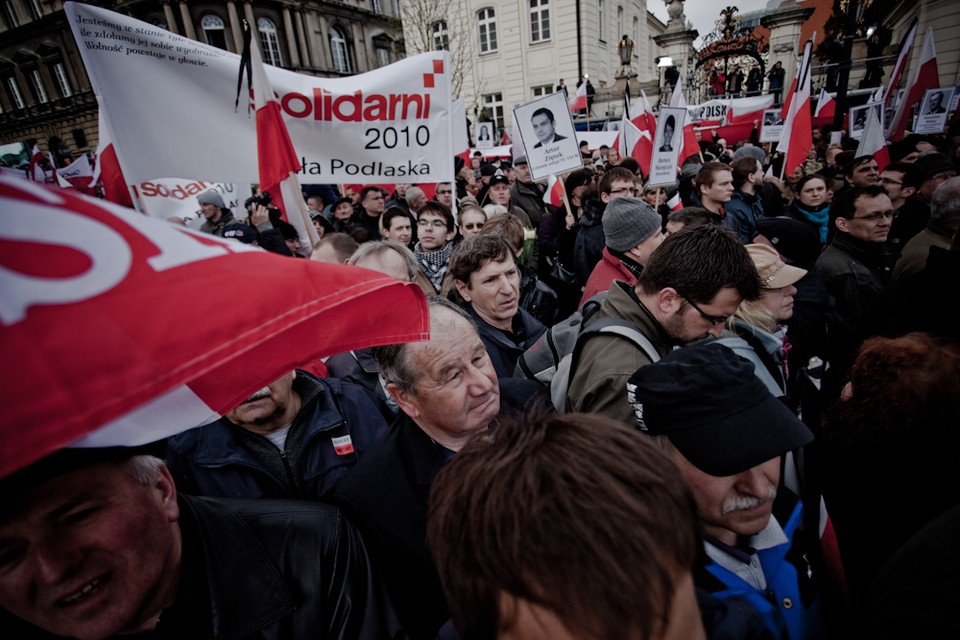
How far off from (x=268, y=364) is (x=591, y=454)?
30.7 inches

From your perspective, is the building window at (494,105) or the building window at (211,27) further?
the building window at (211,27)

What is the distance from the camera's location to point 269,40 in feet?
115

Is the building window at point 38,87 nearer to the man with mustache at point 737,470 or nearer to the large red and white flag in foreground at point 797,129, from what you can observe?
the large red and white flag in foreground at point 797,129

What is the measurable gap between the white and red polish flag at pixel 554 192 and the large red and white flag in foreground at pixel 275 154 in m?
3.27

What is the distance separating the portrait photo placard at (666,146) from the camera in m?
5.34

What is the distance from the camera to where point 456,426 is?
1.65 meters

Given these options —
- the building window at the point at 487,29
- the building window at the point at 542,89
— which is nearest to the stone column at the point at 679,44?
the building window at the point at 542,89

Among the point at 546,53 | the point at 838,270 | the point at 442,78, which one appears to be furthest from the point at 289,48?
the point at 838,270

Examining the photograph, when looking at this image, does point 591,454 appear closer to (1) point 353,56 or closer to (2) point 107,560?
(2) point 107,560

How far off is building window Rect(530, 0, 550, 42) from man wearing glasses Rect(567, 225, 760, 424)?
30.2 m

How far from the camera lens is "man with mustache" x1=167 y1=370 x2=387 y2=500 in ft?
5.36

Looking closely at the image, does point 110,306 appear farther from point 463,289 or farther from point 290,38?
point 290,38

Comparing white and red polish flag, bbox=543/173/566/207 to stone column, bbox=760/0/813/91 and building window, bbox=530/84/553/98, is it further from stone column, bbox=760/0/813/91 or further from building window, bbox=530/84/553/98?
stone column, bbox=760/0/813/91

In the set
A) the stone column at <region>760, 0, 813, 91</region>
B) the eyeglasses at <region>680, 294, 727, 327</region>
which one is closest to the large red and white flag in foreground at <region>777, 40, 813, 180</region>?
the eyeglasses at <region>680, 294, 727, 327</region>
